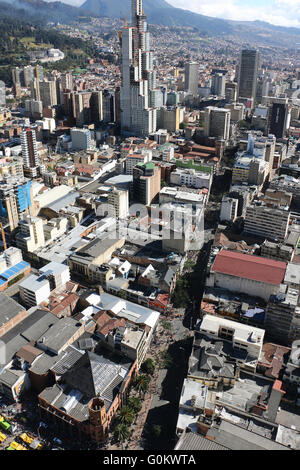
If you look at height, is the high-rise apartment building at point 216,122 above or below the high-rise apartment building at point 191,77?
below

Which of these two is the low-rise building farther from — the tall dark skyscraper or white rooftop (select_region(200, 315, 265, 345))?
the tall dark skyscraper

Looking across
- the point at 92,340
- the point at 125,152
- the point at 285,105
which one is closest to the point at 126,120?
the point at 125,152

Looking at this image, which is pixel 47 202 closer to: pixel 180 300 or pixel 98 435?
pixel 180 300

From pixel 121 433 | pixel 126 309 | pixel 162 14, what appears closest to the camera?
pixel 121 433

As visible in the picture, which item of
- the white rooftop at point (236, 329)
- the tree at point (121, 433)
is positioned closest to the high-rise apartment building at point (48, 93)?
the white rooftop at point (236, 329)

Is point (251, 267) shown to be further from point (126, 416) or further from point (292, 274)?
point (126, 416)

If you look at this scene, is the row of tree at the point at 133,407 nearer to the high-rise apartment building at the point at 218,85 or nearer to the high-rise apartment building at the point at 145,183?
the high-rise apartment building at the point at 145,183

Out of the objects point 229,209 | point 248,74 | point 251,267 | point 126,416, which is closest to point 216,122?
point 229,209
